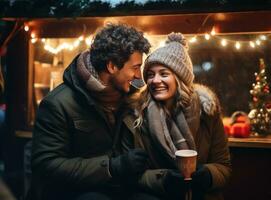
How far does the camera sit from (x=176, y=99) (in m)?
3.94

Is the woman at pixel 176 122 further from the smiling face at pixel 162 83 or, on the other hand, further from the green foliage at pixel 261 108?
the green foliage at pixel 261 108

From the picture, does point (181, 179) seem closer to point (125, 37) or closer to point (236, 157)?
point (125, 37)

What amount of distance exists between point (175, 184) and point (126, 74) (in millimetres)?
946

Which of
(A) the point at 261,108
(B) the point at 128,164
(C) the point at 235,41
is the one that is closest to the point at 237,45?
(C) the point at 235,41

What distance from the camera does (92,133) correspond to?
147 inches

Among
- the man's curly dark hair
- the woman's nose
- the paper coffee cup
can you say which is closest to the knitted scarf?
the woman's nose

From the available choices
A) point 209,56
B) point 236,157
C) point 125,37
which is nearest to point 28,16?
point 209,56

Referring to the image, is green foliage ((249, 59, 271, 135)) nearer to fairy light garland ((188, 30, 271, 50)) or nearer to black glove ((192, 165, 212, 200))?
fairy light garland ((188, 30, 271, 50))

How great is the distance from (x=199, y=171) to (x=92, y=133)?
34.3 inches

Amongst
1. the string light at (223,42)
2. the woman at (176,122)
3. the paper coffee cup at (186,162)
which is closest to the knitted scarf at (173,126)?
the woman at (176,122)

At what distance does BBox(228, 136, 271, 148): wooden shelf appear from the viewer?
570 cm

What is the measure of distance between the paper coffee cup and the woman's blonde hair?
568mm

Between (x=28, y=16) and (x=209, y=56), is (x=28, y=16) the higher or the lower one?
the higher one

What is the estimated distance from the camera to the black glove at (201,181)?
11.6 ft
